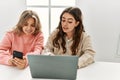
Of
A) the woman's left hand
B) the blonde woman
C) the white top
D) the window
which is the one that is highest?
the window

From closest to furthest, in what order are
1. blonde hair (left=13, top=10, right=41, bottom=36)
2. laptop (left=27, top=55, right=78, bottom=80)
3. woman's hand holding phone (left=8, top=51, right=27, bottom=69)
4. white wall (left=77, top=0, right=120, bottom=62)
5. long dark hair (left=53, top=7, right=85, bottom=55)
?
laptop (left=27, top=55, right=78, bottom=80)
woman's hand holding phone (left=8, top=51, right=27, bottom=69)
long dark hair (left=53, top=7, right=85, bottom=55)
blonde hair (left=13, top=10, right=41, bottom=36)
white wall (left=77, top=0, right=120, bottom=62)

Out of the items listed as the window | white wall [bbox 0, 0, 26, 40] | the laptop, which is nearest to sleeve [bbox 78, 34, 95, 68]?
the laptop

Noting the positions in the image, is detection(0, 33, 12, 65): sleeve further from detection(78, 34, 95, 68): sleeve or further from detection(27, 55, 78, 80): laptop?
detection(78, 34, 95, 68): sleeve

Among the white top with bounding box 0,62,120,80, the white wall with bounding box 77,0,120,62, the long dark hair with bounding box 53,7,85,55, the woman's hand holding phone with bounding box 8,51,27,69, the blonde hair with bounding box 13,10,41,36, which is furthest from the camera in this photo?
the white wall with bounding box 77,0,120,62

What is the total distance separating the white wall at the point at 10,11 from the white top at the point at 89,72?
1.31 metres

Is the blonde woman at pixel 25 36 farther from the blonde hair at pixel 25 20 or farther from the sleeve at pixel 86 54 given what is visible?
the sleeve at pixel 86 54

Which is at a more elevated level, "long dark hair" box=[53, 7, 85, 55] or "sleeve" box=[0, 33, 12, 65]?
"long dark hair" box=[53, 7, 85, 55]

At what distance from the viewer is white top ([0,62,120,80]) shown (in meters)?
1.34

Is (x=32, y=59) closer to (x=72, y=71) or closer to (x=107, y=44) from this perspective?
(x=72, y=71)

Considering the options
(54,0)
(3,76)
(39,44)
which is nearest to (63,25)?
(39,44)

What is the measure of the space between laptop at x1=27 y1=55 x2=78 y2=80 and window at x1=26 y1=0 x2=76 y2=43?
151cm

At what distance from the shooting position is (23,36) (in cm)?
195

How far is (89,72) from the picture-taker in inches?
56.3

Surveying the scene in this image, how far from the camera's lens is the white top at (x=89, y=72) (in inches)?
52.9
